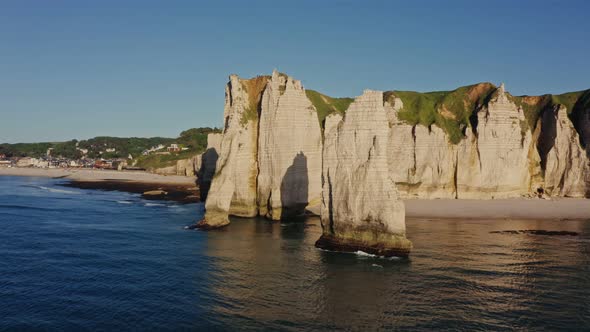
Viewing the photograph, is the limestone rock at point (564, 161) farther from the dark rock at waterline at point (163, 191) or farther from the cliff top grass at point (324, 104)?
the dark rock at waterline at point (163, 191)

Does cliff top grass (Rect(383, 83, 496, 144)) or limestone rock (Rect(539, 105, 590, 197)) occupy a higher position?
cliff top grass (Rect(383, 83, 496, 144))

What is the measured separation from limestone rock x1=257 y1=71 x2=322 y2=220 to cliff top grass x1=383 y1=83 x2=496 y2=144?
67.5 ft

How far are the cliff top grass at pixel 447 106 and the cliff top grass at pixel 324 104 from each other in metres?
7.11

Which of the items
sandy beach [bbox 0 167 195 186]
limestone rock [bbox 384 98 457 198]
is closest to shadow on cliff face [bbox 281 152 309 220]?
limestone rock [bbox 384 98 457 198]

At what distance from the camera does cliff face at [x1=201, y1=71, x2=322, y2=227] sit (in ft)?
178

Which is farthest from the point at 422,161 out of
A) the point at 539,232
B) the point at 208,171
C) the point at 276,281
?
the point at 276,281

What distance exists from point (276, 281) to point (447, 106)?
174 feet

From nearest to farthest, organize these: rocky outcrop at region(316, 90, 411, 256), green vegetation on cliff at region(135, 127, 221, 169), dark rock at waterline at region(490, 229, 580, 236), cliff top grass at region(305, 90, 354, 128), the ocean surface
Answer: the ocean surface
rocky outcrop at region(316, 90, 411, 256)
dark rock at waterline at region(490, 229, 580, 236)
cliff top grass at region(305, 90, 354, 128)
green vegetation on cliff at region(135, 127, 221, 169)

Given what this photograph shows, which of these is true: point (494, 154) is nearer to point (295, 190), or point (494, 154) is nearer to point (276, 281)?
point (295, 190)

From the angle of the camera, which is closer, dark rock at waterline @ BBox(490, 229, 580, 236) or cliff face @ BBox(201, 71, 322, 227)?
dark rock at waterline @ BBox(490, 229, 580, 236)

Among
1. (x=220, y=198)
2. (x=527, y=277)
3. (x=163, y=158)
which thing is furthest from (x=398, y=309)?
(x=163, y=158)

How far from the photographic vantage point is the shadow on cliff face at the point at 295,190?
177 ft

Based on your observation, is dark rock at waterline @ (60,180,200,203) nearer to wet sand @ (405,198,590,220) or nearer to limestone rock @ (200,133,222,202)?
limestone rock @ (200,133,222,202)

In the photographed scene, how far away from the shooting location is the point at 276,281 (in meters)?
28.3
